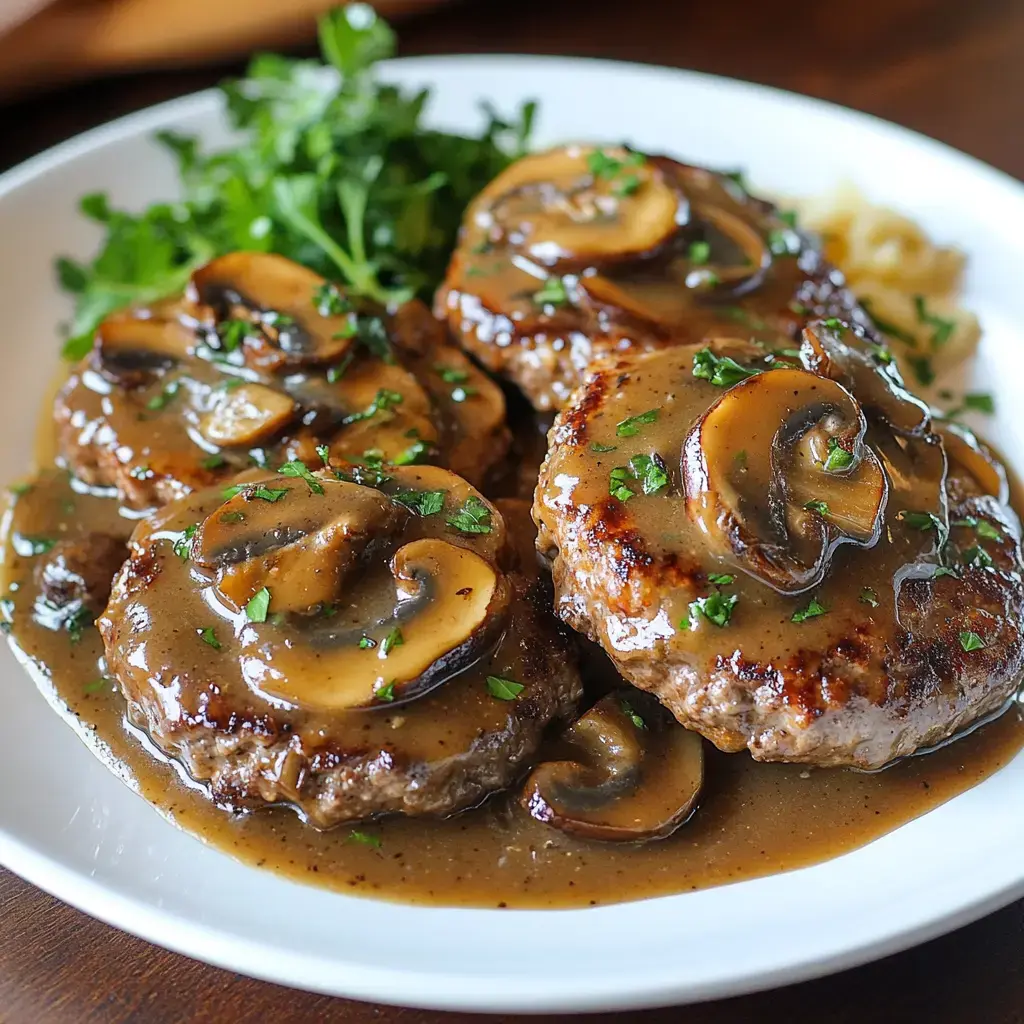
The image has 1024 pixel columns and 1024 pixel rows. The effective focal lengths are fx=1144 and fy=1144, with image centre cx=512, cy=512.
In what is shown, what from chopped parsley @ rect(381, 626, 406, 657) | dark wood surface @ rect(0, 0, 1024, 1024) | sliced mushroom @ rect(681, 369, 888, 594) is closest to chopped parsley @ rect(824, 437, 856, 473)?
sliced mushroom @ rect(681, 369, 888, 594)

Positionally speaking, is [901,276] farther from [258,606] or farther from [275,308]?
[258,606]

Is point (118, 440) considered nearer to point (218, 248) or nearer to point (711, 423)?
point (218, 248)

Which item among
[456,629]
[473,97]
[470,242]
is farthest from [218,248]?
[456,629]

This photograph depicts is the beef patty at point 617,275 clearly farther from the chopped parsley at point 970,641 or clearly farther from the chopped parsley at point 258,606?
the chopped parsley at point 258,606

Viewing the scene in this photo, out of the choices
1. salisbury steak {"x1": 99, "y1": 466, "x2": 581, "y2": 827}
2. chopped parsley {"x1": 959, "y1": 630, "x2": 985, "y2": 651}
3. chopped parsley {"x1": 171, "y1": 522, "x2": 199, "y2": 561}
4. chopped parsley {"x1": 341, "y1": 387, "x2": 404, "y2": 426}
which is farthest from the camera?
chopped parsley {"x1": 341, "y1": 387, "x2": 404, "y2": 426}

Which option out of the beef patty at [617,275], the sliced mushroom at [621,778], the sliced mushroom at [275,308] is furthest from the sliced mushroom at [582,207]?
the sliced mushroom at [621,778]

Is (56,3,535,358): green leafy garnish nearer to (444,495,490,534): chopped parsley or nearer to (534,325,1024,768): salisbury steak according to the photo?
(444,495,490,534): chopped parsley

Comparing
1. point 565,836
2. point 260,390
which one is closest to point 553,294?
point 260,390
